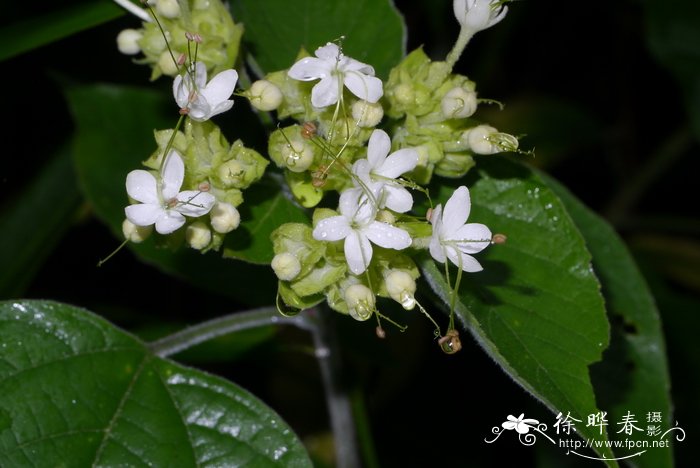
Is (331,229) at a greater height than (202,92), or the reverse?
(202,92)

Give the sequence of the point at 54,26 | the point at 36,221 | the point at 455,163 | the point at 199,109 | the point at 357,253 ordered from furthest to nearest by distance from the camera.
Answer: the point at 36,221 < the point at 54,26 < the point at 455,163 < the point at 199,109 < the point at 357,253

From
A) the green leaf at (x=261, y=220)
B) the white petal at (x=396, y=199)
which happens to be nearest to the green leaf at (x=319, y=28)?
the green leaf at (x=261, y=220)

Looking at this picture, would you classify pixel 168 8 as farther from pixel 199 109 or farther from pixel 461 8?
pixel 461 8

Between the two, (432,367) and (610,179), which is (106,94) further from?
(610,179)

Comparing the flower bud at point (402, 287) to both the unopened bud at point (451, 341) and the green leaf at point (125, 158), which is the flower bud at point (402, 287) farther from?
the green leaf at point (125, 158)

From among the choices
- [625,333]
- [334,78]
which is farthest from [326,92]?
[625,333]

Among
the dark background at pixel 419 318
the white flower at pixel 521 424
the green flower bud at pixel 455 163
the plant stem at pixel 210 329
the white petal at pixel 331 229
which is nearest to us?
the white petal at pixel 331 229
